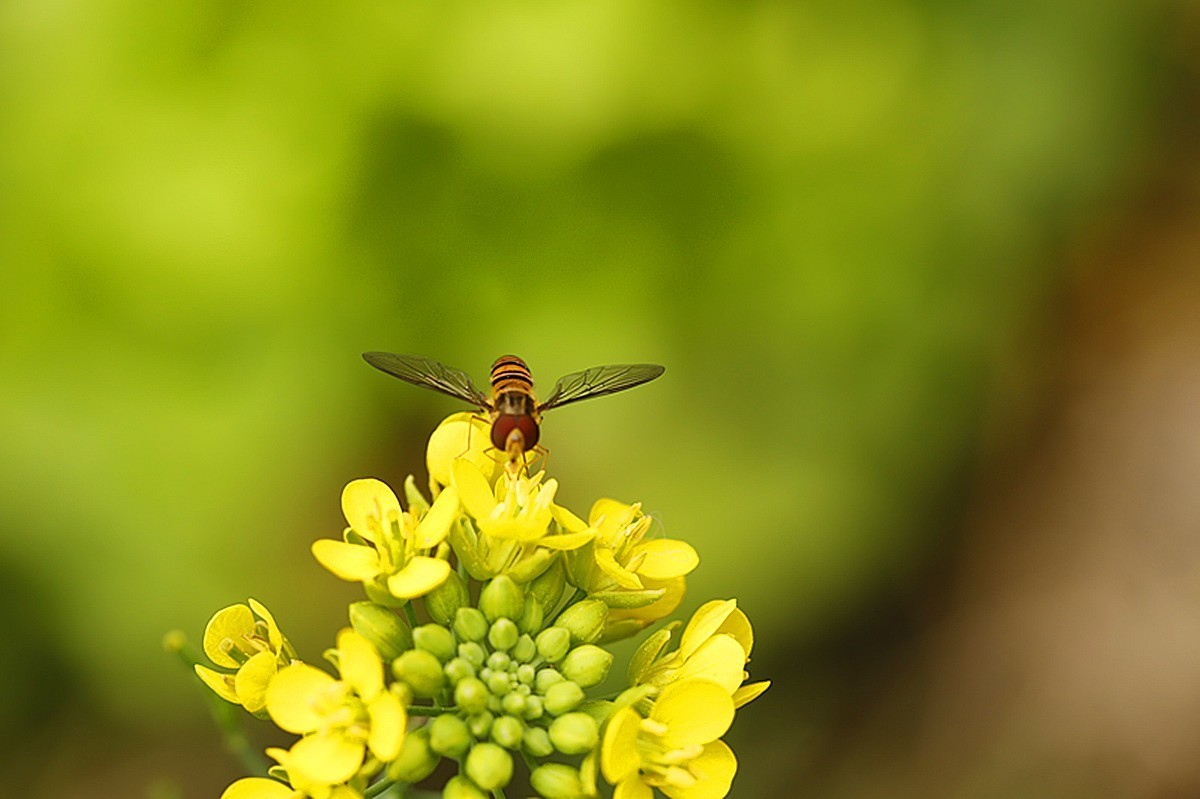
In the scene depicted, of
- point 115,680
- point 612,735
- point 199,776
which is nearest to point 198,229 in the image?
point 115,680

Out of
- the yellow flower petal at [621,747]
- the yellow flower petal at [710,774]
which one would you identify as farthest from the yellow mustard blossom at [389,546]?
the yellow flower petal at [710,774]

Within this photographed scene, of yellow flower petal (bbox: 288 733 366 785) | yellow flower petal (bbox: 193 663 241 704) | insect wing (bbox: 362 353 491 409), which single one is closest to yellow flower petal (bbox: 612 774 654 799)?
yellow flower petal (bbox: 288 733 366 785)

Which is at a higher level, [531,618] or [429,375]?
[429,375]

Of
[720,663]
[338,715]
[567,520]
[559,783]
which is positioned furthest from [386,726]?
[720,663]

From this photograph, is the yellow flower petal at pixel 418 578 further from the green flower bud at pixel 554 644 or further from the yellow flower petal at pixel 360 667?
the green flower bud at pixel 554 644

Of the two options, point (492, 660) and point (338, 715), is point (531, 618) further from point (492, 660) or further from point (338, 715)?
point (338, 715)

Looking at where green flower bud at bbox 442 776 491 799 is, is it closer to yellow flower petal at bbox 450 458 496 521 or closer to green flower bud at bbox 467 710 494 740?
green flower bud at bbox 467 710 494 740
